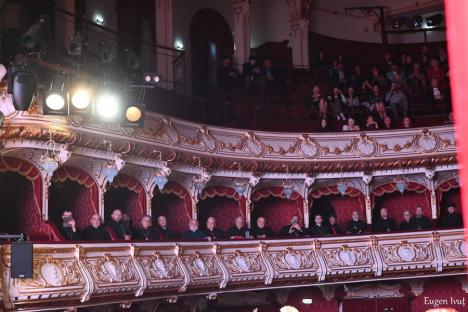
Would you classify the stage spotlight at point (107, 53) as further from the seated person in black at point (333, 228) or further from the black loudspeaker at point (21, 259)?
the seated person in black at point (333, 228)

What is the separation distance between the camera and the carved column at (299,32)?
1917cm

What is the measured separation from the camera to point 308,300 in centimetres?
1527

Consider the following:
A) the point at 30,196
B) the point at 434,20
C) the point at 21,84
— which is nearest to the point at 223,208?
the point at 30,196

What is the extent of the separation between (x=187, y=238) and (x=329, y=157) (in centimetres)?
480

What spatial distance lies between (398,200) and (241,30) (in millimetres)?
6010

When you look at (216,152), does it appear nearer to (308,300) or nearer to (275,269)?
(275,269)

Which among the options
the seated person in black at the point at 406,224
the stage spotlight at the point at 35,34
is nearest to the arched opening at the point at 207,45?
the seated person in black at the point at 406,224

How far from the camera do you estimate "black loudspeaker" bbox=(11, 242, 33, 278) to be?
290 inches

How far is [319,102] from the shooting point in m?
15.2

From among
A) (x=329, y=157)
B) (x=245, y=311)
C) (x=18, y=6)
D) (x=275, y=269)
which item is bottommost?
(x=245, y=311)

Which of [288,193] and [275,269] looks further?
[288,193]

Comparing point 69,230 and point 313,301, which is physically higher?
point 69,230

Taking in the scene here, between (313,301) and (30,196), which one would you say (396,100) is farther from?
(30,196)

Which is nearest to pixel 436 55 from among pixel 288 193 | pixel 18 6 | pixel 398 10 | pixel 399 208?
pixel 398 10
